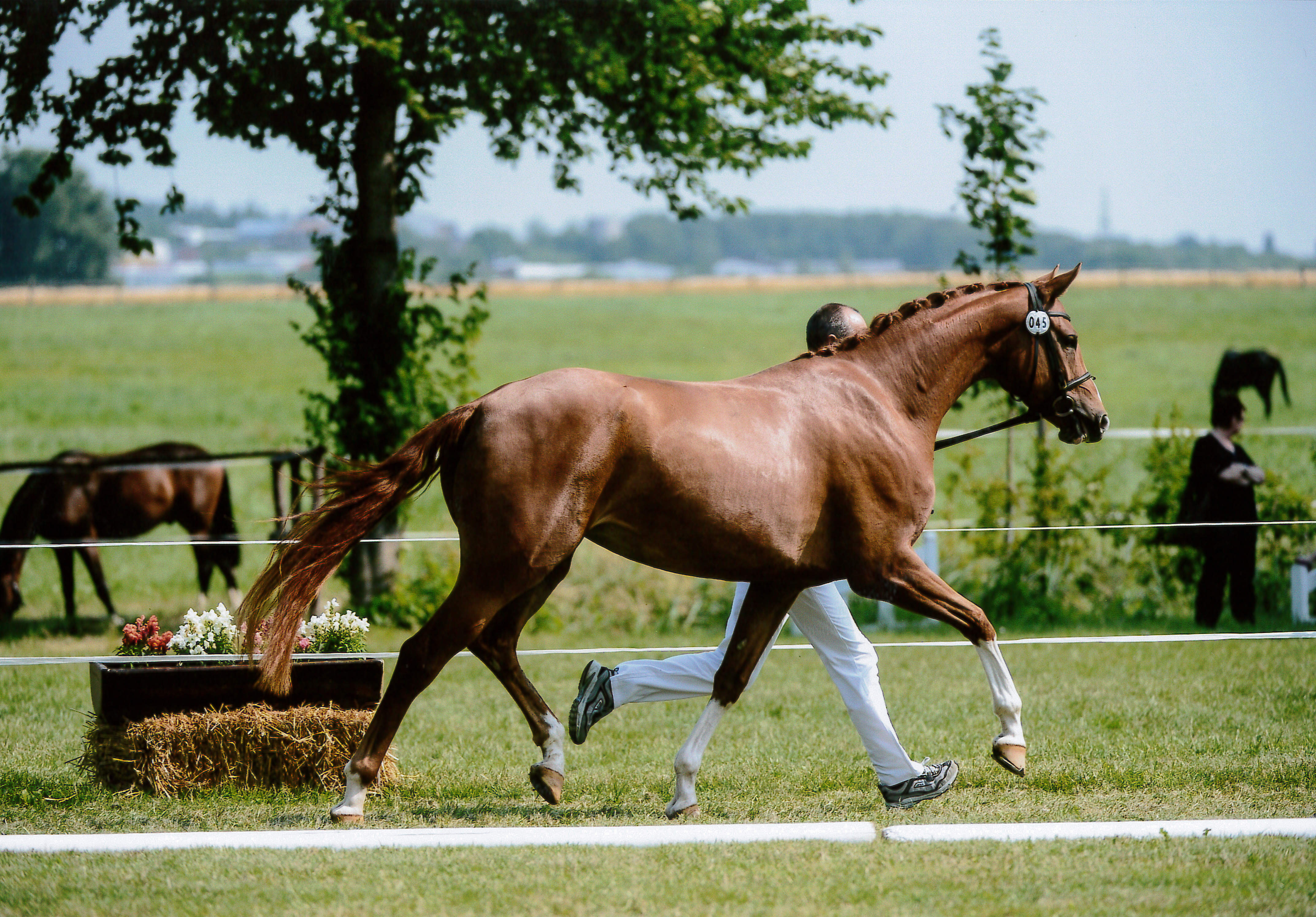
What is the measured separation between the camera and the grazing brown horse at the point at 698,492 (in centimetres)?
473

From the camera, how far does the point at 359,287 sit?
1065 cm

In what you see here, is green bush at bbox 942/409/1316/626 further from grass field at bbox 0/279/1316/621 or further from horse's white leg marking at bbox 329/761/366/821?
horse's white leg marking at bbox 329/761/366/821

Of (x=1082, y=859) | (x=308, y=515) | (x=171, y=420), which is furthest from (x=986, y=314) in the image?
(x=171, y=420)

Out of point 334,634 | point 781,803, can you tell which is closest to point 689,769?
point 781,803

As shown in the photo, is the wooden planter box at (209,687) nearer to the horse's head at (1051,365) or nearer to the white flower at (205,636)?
the white flower at (205,636)

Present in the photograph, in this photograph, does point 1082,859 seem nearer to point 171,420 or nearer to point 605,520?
point 605,520

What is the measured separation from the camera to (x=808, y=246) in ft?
226

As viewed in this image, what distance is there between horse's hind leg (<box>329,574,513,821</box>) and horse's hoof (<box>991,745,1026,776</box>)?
194 centimetres

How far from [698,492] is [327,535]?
145 cm

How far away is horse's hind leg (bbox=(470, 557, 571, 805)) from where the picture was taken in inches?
206

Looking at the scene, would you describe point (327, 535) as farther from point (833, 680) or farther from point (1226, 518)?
point (1226, 518)

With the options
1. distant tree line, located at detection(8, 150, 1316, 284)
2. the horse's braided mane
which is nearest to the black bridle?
the horse's braided mane

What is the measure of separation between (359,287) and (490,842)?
6969 millimetres

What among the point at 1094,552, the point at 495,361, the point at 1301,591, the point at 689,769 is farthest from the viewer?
the point at 495,361
